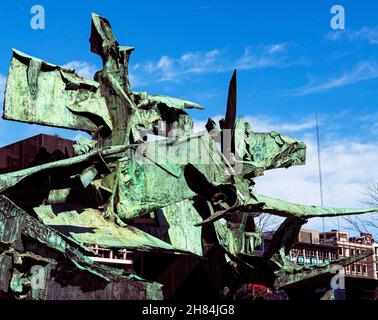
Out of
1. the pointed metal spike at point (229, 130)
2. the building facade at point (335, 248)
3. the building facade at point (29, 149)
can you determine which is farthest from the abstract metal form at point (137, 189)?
the building facade at point (335, 248)

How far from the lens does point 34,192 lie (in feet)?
40.2

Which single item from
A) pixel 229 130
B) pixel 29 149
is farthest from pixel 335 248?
pixel 29 149

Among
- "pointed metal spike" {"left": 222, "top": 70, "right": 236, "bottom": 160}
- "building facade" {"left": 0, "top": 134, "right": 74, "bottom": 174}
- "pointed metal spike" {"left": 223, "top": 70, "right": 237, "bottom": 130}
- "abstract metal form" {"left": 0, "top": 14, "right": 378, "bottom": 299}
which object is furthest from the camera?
"building facade" {"left": 0, "top": 134, "right": 74, "bottom": 174}

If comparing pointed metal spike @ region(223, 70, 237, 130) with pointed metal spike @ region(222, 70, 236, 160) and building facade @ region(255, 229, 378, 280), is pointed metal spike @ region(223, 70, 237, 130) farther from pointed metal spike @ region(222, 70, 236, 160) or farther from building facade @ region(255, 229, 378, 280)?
building facade @ region(255, 229, 378, 280)

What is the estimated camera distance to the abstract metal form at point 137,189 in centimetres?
1113

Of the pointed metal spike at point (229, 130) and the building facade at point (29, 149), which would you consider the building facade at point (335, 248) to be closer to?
the pointed metal spike at point (229, 130)

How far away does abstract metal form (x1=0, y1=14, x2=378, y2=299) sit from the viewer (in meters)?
11.1

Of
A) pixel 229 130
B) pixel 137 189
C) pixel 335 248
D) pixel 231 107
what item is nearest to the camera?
pixel 137 189

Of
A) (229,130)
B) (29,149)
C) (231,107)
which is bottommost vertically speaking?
(29,149)

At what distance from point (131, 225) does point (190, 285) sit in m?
2.33

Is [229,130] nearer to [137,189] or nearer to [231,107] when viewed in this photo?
[231,107]

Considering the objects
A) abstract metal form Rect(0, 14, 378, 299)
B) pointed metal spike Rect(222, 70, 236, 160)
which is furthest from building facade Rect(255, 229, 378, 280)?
abstract metal form Rect(0, 14, 378, 299)

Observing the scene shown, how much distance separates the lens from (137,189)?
14633mm

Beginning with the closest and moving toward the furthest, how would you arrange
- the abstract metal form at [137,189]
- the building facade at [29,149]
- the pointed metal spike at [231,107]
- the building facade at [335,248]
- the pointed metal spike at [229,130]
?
the abstract metal form at [137,189]
the pointed metal spike at [231,107]
the pointed metal spike at [229,130]
the building facade at [29,149]
the building facade at [335,248]
